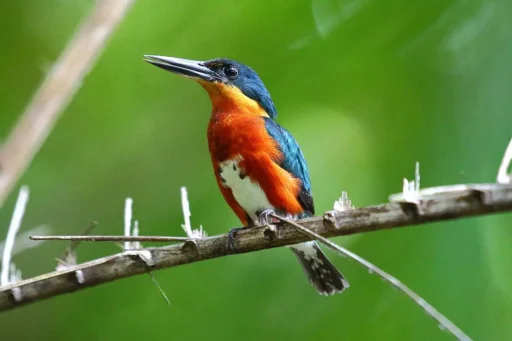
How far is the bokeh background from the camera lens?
2252 millimetres

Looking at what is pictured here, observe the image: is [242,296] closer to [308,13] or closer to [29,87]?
[308,13]

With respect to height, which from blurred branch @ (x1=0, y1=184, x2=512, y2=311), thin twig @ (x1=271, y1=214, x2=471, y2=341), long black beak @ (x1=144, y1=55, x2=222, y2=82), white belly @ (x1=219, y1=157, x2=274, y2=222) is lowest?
thin twig @ (x1=271, y1=214, x2=471, y2=341)

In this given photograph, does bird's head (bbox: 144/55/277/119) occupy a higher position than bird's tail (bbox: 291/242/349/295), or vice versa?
bird's head (bbox: 144/55/277/119)

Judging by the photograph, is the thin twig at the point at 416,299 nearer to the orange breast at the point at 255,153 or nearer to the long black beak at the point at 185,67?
the orange breast at the point at 255,153

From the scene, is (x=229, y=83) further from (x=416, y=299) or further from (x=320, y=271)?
(x=416, y=299)

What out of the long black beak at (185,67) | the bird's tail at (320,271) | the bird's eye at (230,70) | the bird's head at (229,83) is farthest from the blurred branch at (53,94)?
the bird's tail at (320,271)

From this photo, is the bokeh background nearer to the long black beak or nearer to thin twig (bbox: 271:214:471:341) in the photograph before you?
the long black beak

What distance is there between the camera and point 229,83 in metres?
2.08

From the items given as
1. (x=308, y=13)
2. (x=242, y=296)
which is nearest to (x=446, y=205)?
(x=242, y=296)

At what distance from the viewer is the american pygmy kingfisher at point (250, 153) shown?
1895mm

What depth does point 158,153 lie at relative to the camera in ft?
9.50

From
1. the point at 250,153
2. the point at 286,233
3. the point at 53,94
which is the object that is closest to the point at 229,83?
the point at 250,153

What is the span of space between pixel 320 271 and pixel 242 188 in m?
0.42

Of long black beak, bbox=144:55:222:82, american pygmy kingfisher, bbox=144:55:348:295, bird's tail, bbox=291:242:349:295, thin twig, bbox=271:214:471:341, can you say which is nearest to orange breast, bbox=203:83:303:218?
american pygmy kingfisher, bbox=144:55:348:295
